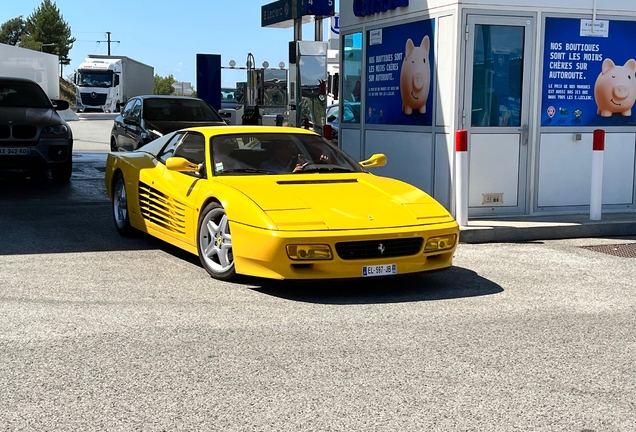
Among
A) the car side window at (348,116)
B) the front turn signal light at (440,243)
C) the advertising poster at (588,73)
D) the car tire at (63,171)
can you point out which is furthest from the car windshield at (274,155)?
the car tire at (63,171)

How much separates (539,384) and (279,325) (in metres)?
1.83

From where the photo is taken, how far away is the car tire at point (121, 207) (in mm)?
9305

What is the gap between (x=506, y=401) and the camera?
4297 millimetres

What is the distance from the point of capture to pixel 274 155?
7.99m

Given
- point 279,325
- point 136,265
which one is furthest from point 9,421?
point 136,265

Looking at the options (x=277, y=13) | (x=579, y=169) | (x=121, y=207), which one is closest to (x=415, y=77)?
(x=579, y=169)

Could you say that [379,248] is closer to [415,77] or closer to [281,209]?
[281,209]

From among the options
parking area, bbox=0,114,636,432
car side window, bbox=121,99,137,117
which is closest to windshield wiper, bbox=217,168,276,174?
parking area, bbox=0,114,636,432

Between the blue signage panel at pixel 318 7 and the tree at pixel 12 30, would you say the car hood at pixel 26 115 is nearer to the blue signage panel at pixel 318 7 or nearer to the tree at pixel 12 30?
the blue signage panel at pixel 318 7

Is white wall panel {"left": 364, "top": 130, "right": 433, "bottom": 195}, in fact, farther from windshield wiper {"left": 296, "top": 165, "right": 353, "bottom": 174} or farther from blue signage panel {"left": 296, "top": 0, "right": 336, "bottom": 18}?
blue signage panel {"left": 296, "top": 0, "right": 336, "bottom": 18}

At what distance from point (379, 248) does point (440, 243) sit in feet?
1.83

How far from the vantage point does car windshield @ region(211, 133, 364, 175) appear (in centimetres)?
782

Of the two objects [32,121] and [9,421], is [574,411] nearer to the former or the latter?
[9,421]

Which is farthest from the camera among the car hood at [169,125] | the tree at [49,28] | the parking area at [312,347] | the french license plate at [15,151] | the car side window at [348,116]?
the tree at [49,28]
